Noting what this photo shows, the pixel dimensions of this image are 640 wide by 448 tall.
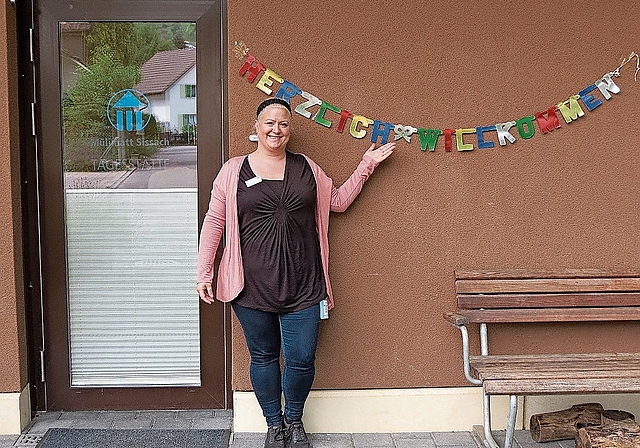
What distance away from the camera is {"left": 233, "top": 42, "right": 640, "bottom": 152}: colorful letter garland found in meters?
4.01

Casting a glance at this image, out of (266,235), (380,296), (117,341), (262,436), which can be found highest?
(266,235)

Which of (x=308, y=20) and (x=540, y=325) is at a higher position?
(x=308, y=20)

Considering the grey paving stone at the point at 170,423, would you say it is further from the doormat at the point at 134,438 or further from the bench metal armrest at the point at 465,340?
the bench metal armrest at the point at 465,340

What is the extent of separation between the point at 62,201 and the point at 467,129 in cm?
213

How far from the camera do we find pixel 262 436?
4.11 m

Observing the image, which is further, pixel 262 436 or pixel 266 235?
pixel 262 436

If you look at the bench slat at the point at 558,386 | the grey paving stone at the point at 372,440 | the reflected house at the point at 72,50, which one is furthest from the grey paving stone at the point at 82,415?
the bench slat at the point at 558,386

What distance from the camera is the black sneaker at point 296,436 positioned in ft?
12.8

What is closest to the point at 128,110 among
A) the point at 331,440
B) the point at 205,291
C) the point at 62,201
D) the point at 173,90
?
Answer: the point at 173,90

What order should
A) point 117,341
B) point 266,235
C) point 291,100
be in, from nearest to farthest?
1. point 266,235
2. point 291,100
3. point 117,341

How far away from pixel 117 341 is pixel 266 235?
4.07ft

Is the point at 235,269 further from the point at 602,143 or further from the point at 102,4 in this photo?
the point at 602,143

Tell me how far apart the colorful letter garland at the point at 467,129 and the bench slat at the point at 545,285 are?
2.22 ft

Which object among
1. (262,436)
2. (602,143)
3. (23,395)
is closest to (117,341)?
(23,395)
